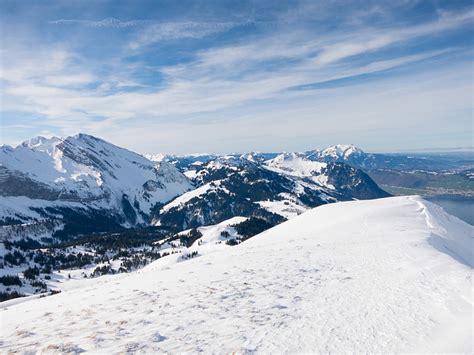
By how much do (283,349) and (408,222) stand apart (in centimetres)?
4455

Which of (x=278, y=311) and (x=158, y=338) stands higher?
(x=158, y=338)

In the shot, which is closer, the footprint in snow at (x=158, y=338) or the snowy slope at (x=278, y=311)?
the snowy slope at (x=278, y=311)

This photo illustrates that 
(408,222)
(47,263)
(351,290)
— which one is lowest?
(47,263)

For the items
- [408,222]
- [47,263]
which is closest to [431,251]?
[408,222]

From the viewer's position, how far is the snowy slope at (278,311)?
41.0 ft

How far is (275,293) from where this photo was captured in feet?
63.3

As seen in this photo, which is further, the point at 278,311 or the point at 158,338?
the point at 278,311

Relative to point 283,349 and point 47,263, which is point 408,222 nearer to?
point 283,349

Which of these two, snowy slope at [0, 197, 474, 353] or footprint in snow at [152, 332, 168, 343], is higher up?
footprint in snow at [152, 332, 168, 343]

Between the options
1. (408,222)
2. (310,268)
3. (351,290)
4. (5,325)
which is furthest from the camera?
(408,222)

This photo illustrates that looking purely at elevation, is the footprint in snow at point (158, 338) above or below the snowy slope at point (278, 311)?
above

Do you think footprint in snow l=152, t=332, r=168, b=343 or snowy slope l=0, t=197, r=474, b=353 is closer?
snowy slope l=0, t=197, r=474, b=353

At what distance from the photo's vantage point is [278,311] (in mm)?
16000

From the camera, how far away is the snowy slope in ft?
41.0
